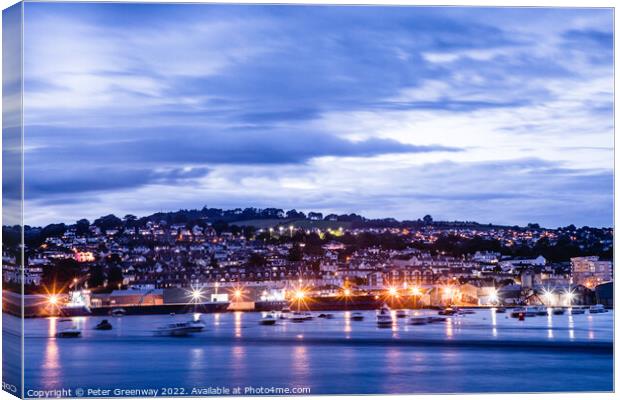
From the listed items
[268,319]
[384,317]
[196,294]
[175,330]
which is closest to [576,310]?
[384,317]

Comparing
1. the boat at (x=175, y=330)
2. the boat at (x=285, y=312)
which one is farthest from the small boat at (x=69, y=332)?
the boat at (x=285, y=312)

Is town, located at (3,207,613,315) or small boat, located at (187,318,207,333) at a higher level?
town, located at (3,207,613,315)

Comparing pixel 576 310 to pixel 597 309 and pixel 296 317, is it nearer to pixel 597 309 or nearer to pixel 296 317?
pixel 597 309

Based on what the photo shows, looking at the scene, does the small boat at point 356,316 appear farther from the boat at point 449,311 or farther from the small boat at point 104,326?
the small boat at point 104,326

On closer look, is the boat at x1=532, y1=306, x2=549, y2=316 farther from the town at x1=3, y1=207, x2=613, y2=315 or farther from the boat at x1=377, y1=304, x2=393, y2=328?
the boat at x1=377, y1=304, x2=393, y2=328

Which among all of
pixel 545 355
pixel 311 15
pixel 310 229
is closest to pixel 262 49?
pixel 311 15

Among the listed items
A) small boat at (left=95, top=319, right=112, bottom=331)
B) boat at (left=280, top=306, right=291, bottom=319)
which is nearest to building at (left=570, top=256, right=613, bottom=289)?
boat at (left=280, top=306, right=291, bottom=319)
